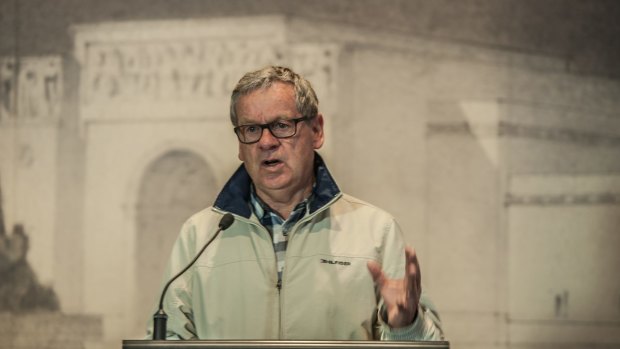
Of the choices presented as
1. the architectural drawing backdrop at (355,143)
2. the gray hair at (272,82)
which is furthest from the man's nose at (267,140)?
the architectural drawing backdrop at (355,143)

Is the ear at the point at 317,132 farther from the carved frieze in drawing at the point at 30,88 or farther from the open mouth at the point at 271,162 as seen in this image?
the carved frieze in drawing at the point at 30,88

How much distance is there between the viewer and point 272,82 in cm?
224

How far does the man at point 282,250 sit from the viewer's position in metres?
2.17

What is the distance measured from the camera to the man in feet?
7.12

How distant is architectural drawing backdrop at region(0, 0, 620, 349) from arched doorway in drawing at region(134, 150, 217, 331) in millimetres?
11

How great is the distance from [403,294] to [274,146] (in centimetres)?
66

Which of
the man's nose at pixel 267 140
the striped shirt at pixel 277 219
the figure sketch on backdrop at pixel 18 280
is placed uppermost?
the man's nose at pixel 267 140

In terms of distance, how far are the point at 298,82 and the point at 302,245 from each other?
476 mm

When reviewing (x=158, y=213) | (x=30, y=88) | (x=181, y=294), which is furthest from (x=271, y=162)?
(x=30, y=88)

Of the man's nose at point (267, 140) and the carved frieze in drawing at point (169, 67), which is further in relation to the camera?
the carved frieze in drawing at point (169, 67)

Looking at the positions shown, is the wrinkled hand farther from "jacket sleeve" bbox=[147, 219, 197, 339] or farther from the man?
"jacket sleeve" bbox=[147, 219, 197, 339]

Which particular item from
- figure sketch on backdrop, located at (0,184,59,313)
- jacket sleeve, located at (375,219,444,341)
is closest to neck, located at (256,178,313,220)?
jacket sleeve, located at (375,219,444,341)

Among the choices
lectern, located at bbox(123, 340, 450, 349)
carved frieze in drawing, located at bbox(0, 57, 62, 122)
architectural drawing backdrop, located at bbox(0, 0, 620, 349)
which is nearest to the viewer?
lectern, located at bbox(123, 340, 450, 349)

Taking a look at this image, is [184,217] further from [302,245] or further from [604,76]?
[604,76]
